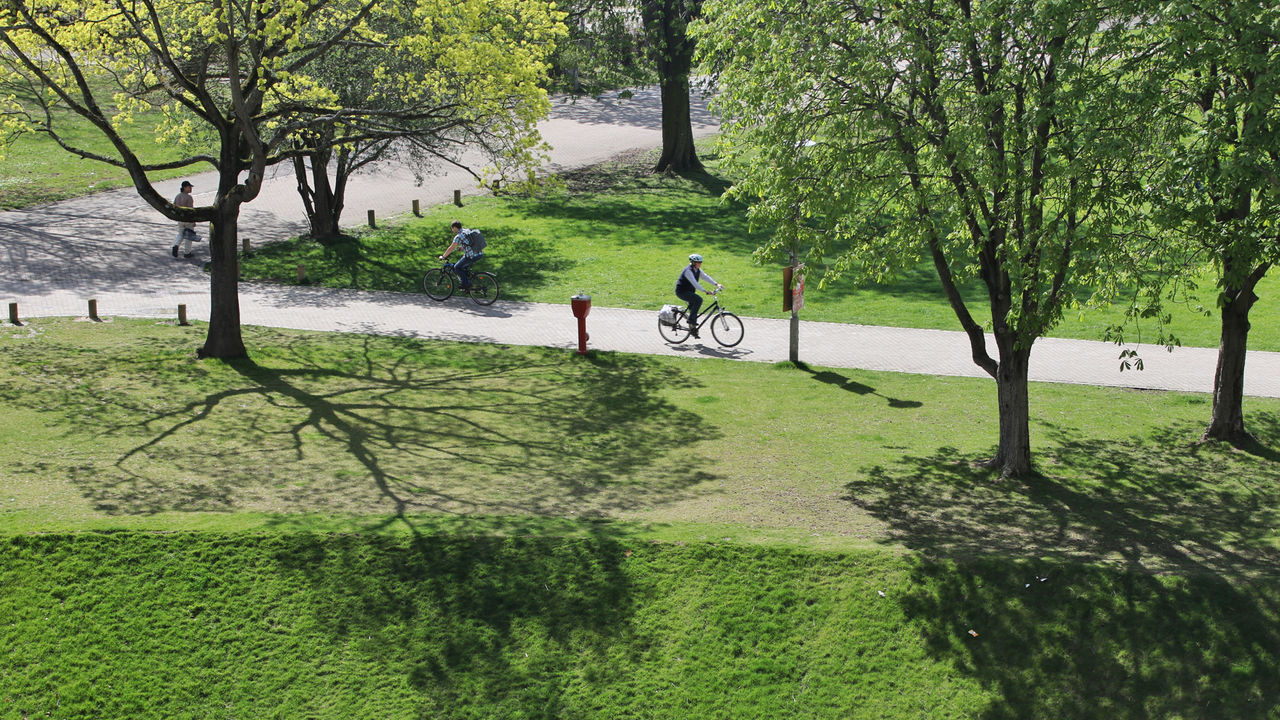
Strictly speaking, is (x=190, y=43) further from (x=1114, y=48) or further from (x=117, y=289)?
(x=1114, y=48)

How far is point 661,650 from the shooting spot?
7859mm

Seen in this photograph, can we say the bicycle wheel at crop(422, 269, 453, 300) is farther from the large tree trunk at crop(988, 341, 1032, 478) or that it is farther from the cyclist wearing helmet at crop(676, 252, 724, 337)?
the large tree trunk at crop(988, 341, 1032, 478)

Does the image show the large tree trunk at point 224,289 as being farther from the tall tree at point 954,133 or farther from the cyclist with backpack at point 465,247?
the tall tree at point 954,133

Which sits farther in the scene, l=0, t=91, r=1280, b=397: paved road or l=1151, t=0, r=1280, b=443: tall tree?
l=0, t=91, r=1280, b=397: paved road

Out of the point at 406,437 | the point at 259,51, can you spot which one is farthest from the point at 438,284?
the point at 406,437

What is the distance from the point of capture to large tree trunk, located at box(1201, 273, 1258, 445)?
11539 mm

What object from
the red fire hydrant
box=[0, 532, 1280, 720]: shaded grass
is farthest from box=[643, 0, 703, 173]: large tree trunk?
box=[0, 532, 1280, 720]: shaded grass

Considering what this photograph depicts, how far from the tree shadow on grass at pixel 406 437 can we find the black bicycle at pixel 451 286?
359 cm

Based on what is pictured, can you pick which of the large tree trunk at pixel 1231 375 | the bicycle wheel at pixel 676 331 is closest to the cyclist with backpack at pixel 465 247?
the bicycle wheel at pixel 676 331

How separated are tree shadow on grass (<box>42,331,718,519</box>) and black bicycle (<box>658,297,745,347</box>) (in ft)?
4.14

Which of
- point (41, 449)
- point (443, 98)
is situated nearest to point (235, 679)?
point (41, 449)

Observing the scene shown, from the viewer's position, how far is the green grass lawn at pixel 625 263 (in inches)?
738

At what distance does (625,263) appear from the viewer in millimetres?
22422

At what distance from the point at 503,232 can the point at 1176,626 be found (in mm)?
19109
